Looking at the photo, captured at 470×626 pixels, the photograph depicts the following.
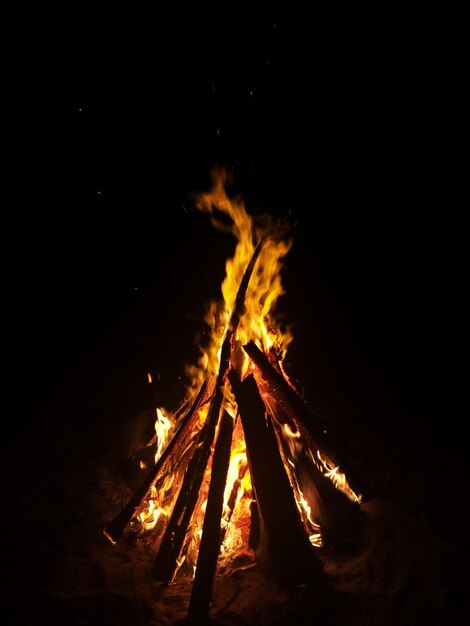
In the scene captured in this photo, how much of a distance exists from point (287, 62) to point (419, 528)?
29.4 ft

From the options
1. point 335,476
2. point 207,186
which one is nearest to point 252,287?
point 335,476

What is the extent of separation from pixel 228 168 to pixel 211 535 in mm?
7828

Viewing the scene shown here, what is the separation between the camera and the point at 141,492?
9.36 ft

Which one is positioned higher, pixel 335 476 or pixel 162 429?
pixel 162 429

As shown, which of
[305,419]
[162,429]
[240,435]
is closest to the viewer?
[305,419]

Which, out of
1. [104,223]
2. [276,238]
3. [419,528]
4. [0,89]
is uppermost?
[0,89]

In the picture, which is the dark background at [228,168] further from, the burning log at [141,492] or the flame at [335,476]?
the flame at [335,476]

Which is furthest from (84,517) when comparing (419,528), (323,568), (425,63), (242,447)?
(425,63)

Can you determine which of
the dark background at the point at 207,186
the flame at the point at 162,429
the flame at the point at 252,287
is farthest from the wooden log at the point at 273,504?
the dark background at the point at 207,186

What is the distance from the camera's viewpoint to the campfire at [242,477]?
2418 millimetres

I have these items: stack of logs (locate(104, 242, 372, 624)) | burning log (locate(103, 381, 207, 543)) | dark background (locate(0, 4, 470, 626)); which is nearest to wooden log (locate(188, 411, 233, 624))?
stack of logs (locate(104, 242, 372, 624))

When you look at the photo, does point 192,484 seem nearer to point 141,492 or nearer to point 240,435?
point 141,492

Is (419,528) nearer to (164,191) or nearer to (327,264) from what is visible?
(327,264)

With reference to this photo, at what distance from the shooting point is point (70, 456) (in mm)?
3752
